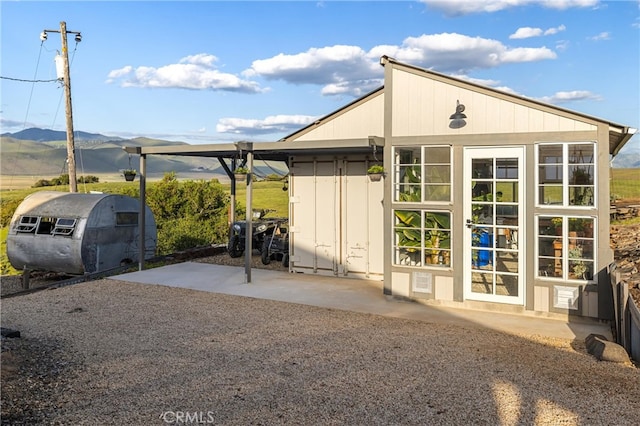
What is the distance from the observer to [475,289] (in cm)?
716

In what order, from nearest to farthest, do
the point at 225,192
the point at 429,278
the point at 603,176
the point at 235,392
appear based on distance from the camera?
the point at 235,392
the point at 603,176
the point at 429,278
the point at 225,192

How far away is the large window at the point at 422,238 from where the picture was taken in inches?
289

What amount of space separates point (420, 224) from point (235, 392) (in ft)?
14.0

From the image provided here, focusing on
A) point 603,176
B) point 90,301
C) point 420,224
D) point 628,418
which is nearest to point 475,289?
point 420,224

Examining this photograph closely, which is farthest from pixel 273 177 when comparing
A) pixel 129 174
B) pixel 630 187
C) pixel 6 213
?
pixel 630 187

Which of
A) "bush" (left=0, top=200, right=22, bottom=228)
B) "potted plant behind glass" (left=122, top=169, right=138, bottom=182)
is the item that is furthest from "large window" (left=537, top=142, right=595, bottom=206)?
"bush" (left=0, top=200, right=22, bottom=228)

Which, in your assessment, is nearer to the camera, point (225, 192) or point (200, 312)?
→ point (200, 312)

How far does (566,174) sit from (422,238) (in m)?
2.17

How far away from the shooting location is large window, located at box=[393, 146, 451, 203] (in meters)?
7.33

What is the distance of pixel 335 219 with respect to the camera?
32.3 ft

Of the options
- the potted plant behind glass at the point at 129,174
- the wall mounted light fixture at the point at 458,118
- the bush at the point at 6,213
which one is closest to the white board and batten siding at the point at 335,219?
the wall mounted light fixture at the point at 458,118

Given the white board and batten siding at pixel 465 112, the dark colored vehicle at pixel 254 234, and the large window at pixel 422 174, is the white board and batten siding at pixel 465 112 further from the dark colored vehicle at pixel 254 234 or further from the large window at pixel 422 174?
the dark colored vehicle at pixel 254 234

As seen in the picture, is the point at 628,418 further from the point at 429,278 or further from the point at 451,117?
the point at 451,117

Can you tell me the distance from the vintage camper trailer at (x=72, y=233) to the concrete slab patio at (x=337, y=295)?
0.92 metres
